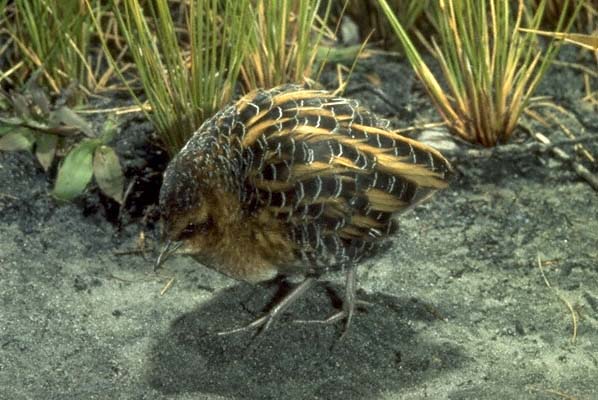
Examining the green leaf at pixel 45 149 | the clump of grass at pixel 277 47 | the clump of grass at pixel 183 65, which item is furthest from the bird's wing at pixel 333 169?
the green leaf at pixel 45 149

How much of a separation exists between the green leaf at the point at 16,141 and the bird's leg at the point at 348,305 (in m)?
1.29

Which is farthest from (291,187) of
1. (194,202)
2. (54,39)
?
(54,39)

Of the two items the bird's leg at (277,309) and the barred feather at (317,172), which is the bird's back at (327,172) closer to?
the barred feather at (317,172)

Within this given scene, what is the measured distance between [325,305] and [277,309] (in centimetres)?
22

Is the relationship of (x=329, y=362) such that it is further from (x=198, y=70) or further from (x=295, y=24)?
(x=295, y=24)

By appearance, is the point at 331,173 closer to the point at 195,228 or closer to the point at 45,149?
the point at 195,228

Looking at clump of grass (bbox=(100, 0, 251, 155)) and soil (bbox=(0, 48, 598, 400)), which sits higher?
clump of grass (bbox=(100, 0, 251, 155))

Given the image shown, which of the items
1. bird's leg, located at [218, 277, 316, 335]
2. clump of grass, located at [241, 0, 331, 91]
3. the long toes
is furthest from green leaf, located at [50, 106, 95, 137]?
the long toes

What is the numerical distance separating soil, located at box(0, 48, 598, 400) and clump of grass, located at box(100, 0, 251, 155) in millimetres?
301

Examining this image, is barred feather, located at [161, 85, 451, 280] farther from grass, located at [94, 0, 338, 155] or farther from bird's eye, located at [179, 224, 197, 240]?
grass, located at [94, 0, 338, 155]

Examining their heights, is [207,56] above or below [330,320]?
above

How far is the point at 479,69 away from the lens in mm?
4652

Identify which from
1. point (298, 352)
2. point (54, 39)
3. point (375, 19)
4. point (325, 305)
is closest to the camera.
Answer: point (298, 352)

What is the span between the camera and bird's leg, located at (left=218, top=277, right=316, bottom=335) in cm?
410
